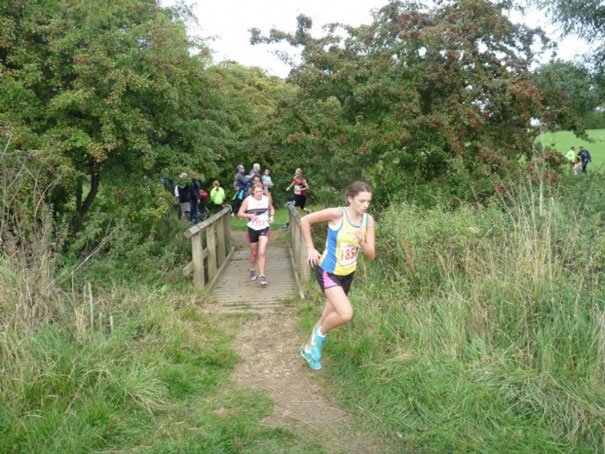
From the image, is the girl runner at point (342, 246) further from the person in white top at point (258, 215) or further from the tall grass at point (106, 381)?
the person in white top at point (258, 215)

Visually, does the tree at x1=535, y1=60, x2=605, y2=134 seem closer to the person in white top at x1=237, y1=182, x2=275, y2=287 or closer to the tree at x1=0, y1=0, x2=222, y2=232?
the person in white top at x1=237, y1=182, x2=275, y2=287

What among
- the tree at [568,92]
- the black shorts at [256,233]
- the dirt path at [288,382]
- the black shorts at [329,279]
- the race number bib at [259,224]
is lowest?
the dirt path at [288,382]

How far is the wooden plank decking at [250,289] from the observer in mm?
6422

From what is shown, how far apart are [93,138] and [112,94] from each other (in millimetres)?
819

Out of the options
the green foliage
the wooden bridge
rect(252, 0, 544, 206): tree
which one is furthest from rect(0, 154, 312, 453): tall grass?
the green foliage

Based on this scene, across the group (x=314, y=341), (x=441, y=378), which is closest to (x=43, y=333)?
(x=314, y=341)

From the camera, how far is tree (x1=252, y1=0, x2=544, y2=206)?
934 centimetres

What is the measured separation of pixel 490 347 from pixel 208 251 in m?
5.18

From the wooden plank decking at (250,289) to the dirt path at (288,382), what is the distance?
19.2 inches

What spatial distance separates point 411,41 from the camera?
9.64 metres

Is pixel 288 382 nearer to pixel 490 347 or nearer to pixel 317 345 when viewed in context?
pixel 317 345

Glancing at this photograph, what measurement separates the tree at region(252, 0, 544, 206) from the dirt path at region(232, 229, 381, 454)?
16.4 ft

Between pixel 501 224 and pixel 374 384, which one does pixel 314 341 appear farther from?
pixel 501 224

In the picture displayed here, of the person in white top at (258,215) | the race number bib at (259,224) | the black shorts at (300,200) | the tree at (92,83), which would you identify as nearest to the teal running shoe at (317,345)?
the person in white top at (258,215)
